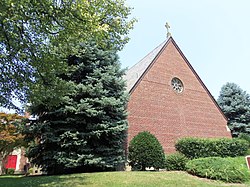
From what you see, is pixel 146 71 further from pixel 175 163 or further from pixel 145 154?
pixel 175 163

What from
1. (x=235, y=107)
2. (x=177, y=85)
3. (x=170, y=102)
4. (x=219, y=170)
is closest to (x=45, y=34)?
(x=219, y=170)

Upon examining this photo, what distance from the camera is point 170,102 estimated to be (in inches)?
691

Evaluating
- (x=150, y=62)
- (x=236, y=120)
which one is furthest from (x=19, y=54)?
(x=236, y=120)

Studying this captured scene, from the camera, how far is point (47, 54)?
26.3 ft

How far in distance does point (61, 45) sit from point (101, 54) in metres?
4.84

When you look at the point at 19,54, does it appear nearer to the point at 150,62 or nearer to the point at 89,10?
the point at 89,10

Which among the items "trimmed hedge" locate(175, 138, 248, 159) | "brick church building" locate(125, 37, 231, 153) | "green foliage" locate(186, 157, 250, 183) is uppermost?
"brick church building" locate(125, 37, 231, 153)

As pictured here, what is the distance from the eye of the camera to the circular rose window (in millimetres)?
18469

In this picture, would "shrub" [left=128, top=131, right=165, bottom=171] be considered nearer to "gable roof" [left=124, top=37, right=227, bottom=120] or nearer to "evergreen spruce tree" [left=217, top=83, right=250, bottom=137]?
"gable roof" [left=124, top=37, right=227, bottom=120]

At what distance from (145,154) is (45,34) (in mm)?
8135

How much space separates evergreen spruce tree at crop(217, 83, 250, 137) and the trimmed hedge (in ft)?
42.4

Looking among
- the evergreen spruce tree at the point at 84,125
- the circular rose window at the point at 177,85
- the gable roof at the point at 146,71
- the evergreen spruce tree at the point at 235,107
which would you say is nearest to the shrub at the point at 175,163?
the evergreen spruce tree at the point at 84,125

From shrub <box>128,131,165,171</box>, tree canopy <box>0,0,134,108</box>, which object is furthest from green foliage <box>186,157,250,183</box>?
tree canopy <box>0,0,134,108</box>

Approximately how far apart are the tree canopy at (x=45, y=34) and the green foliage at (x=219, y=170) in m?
6.69
